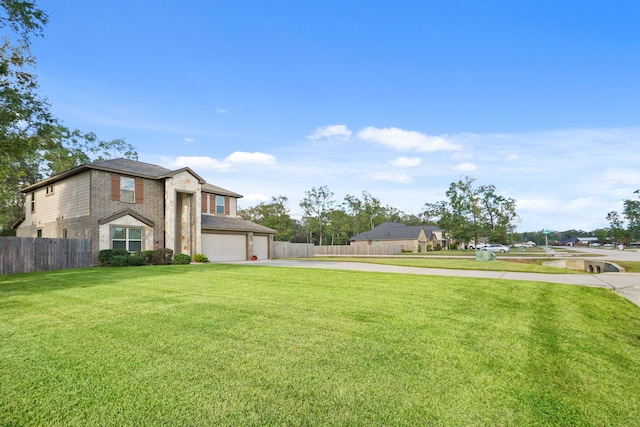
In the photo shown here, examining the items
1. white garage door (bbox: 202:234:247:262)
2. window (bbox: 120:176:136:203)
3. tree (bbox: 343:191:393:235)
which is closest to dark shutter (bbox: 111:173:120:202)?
window (bbox: 120:176:136:203)

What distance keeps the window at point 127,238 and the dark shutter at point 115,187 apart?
68.7 inches

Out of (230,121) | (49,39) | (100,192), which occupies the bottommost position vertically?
(100,192)

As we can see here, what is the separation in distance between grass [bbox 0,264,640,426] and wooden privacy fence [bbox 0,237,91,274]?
10.1 metres

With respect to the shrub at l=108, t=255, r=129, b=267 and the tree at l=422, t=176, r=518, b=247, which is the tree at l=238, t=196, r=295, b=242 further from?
the shrub at l=108, t=255, r=129, b=267

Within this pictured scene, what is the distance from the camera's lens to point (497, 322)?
17.7ft

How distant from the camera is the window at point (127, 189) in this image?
60.5ft

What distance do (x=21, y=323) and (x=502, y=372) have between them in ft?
22.4

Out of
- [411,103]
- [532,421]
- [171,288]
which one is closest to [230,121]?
[411,103]

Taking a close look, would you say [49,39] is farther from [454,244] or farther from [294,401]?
[454,244]

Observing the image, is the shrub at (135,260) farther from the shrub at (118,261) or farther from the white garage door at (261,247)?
the white garage door at (261,247)

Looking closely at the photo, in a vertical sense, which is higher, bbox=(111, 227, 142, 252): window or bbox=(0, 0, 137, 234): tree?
bbox=(0, 0, 137, 234): tree

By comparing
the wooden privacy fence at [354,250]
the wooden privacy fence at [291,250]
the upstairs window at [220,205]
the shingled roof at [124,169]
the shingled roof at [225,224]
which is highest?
the shingled roof at [124,169]

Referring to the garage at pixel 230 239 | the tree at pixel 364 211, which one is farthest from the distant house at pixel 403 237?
the garage at pixel 230 239

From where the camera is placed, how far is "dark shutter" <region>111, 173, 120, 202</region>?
1797cm
